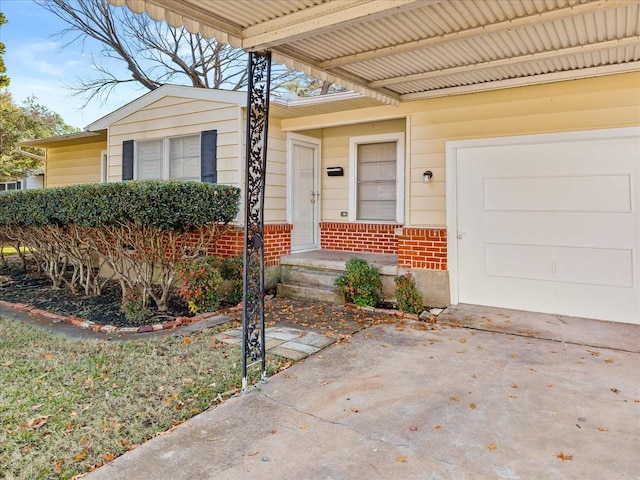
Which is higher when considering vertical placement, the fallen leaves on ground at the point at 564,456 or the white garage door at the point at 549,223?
the white garage door at the point at 549,223

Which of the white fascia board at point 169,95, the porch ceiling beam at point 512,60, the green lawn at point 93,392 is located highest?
the white fascia board at point 169,95

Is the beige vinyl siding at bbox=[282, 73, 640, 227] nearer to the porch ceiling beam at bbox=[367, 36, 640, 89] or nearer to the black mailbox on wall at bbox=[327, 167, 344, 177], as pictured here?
the porch ceiling beam at bbox=[367, 36, 640, 89]

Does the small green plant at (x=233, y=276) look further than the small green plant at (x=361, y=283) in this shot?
Yes

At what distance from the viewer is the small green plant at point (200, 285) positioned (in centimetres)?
553

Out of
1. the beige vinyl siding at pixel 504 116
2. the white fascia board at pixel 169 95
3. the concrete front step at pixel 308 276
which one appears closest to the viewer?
the beige vinyl siding at pixel 504 116

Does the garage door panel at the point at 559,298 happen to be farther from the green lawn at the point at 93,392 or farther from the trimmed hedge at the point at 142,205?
the trimmed hedge at the point at 142,205

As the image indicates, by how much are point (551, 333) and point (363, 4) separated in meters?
3.85

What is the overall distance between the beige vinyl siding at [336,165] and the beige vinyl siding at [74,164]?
5.53 meters

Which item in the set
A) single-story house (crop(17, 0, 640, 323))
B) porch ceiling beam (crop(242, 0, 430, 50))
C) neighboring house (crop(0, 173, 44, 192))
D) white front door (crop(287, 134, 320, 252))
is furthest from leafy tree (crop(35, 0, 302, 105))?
porch ceiling beam (crop(242, 0, 430, 50))

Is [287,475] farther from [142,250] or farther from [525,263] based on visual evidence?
[525,263]

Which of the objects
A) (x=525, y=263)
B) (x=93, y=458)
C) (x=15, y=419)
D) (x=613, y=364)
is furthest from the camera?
(x=525, y=263)

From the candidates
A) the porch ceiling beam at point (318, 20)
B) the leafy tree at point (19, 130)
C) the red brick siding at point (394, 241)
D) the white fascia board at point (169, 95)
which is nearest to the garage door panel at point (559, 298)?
the red brick siding at point (394, 241)

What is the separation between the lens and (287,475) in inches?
89.5

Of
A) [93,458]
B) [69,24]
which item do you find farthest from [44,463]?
[69,24]
